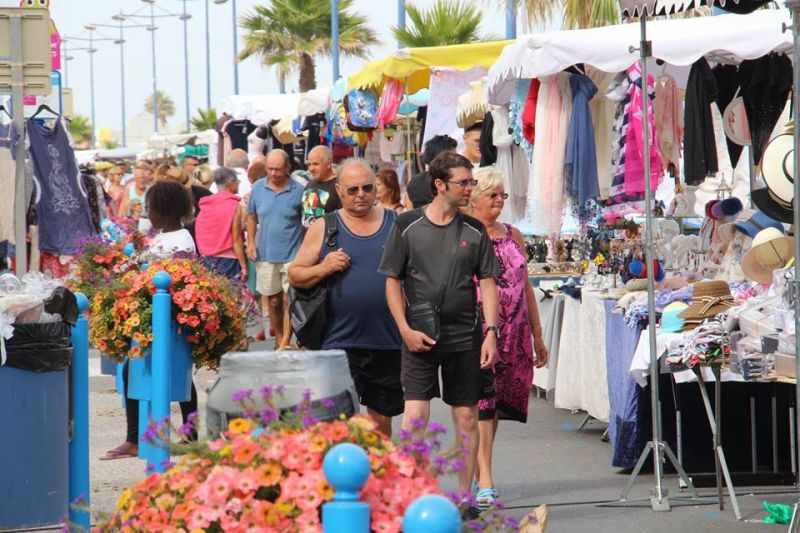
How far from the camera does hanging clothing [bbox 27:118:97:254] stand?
553 inches

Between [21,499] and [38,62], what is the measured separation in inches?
160

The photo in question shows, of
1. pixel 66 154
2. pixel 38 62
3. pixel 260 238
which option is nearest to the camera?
pixel 38 62

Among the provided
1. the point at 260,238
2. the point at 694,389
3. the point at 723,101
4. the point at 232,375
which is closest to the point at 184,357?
the point at 694,389

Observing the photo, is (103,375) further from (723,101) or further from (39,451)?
(39,451)

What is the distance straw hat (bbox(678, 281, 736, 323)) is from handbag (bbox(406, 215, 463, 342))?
159cm

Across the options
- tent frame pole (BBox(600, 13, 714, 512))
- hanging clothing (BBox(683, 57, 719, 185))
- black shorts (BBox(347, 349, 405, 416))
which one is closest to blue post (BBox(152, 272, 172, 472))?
black shorts (BBox(347, 349, 405, 416))

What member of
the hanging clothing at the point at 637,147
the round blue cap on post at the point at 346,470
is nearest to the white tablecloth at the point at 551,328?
the hanging clothing at the point at 637,147

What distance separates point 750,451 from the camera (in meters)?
8.98

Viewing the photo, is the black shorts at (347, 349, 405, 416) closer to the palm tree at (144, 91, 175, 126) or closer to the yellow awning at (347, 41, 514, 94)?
the yellow awning at (347, 41, 514, 94)

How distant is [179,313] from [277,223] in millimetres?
6285

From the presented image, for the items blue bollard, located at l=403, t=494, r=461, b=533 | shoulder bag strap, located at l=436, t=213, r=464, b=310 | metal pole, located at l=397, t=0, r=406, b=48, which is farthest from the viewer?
metal pole, located at l=397, t=0, r=406, b=48

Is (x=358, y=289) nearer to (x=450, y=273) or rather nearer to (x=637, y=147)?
(x=450, y=273)

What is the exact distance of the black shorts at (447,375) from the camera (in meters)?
7.13

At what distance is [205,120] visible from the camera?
6756cm
